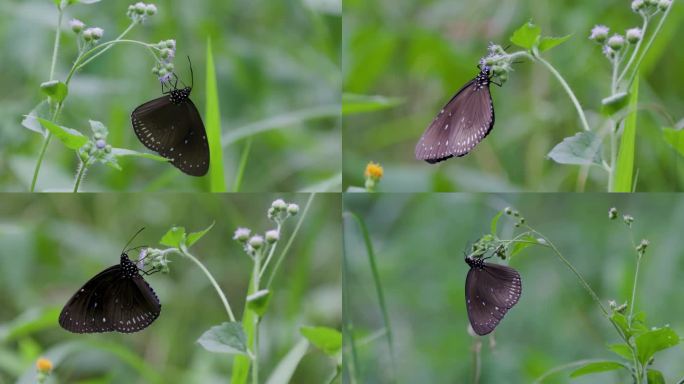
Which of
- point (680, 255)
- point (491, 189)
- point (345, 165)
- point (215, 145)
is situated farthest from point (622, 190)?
point (680, 255)

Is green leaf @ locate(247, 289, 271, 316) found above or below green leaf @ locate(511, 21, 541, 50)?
below

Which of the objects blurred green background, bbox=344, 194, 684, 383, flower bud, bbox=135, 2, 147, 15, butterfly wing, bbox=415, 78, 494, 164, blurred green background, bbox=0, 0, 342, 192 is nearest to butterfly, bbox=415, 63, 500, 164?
butterfly wing, bbox=415, 78, 494, 164

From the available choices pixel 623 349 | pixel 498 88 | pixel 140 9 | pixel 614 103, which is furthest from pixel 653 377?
pixel 498 88

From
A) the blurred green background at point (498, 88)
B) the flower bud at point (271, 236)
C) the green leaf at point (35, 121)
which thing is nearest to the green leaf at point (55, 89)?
the green leaf at point (35, 121)

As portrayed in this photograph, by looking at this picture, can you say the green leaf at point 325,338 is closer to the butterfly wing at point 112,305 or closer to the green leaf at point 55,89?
the butterfly wing at point 112,305

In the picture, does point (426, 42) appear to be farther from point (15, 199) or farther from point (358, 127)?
point (15, 199)

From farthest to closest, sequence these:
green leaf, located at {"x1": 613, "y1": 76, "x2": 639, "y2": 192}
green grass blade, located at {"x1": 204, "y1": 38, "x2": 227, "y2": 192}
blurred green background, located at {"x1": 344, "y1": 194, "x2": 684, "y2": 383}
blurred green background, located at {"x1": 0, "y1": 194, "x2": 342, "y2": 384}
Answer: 1. blurred green background, located at {"x1": 0, "y1": 194, "x2": 342, "y2": 384}
2. blurred green background, located at {"x1": 344, "y1": 194, "x2": 684, "y2": 383}
3. green grass blade, located at {"x1": 204, "y1": 38, "x2": 227, "y2": 192}
4. green leaf, located at {"x1": 613, "y1": 76, "x2": 639, "y2": 192}

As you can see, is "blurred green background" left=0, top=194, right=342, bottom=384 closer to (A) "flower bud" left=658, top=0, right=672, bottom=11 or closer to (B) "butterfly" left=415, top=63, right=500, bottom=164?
(B) "butterfly" left=415, top=63, right=500, bottom=164
